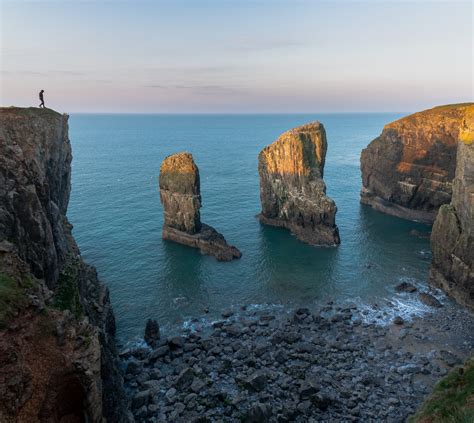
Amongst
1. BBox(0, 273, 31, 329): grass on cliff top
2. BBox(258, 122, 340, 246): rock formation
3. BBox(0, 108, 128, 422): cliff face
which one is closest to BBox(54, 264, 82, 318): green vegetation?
BBox(0, 108, 128, 422): cliff face

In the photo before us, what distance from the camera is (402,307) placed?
50.6 metres

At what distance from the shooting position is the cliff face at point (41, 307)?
1886 cm

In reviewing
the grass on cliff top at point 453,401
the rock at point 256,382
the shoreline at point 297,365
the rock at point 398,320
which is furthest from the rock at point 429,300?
the rock at point 256,382

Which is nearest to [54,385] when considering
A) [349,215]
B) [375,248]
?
[375,248]

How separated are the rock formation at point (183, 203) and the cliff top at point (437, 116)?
50.8 meters

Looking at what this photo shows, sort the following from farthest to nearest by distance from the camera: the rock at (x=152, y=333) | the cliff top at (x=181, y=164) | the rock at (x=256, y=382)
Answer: the cliff top at (x=181, y=164) → the rock at (x=152, y=333) → the rock at (x=256, y=382)

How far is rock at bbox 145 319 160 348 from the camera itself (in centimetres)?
4295

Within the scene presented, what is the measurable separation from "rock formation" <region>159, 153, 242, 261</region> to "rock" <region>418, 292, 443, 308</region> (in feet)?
106

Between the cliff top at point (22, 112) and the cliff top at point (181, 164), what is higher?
the cliff top at point (22, 112)

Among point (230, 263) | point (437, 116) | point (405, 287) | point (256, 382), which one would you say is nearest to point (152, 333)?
point (256, 382)

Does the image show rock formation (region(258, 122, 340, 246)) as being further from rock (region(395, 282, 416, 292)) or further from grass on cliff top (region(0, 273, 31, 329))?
grass on cliff top (region(0, 273, 31, 329))

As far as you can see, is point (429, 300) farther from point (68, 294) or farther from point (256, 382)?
point (68, 294)

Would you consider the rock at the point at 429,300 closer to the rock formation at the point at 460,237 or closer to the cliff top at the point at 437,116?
the rock formation at the point at 460,237

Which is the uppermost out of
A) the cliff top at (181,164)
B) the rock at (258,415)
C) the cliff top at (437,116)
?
the cliff top at (437,116)
